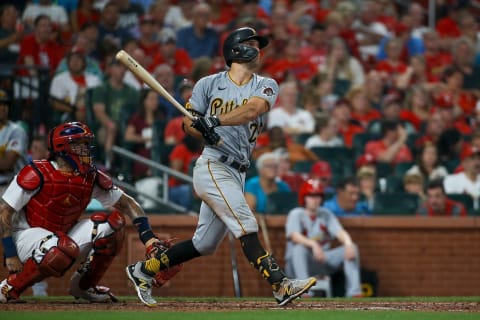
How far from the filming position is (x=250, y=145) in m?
8.03

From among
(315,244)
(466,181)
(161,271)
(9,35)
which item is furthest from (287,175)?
(161,271)

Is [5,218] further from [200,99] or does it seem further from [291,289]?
[291,289]

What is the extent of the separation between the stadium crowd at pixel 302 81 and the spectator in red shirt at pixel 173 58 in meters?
0.03

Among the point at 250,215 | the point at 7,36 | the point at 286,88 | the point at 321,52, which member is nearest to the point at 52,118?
the point at 7,36

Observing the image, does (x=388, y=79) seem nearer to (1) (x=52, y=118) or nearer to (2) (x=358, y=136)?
(2) (x=358, y=136)

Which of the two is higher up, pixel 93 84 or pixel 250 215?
pixel 93 84

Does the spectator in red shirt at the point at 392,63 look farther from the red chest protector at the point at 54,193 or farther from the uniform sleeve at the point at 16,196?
the uniform sleeve at the point at 16,196

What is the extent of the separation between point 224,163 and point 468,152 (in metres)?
6.32

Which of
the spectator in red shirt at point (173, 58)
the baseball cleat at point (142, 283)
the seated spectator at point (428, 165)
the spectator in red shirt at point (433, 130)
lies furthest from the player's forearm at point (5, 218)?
the spectator in red shirt at point (433, 130)

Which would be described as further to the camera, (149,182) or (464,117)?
(464,117)

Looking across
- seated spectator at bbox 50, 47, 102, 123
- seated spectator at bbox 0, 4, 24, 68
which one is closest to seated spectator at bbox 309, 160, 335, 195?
seated spectator at bbox 50, 47, 102, 123

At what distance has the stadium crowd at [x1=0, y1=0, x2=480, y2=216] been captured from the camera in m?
12.8

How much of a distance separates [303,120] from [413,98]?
1.74 m

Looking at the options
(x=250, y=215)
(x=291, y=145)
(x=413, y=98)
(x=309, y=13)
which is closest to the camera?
(x=250, y=215)
